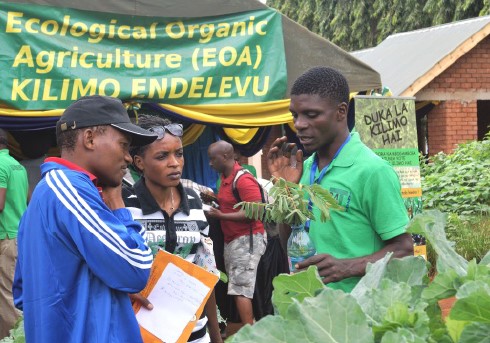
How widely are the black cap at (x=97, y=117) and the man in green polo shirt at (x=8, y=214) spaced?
429cm

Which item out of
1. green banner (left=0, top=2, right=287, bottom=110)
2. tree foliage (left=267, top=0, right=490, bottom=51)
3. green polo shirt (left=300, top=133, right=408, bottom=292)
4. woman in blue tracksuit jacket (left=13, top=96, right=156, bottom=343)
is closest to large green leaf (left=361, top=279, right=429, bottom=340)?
woman in blue tracksuit jacket (left=13, top=96, right=156, bottom=343)

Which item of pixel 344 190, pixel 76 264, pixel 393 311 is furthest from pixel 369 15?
pixel 393 311

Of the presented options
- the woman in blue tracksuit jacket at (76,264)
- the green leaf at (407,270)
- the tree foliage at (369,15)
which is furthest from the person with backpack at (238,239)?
the tree foliage at (369,15)

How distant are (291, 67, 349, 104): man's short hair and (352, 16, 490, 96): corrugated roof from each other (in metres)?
12.3

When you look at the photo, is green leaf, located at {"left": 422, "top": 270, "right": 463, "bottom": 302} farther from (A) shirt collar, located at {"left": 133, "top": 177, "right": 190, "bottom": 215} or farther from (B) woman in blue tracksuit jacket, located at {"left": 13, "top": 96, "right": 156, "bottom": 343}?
(A) shirt collar, located at {"left": 133, "top": 177, "right": 190, "bottom": 215}

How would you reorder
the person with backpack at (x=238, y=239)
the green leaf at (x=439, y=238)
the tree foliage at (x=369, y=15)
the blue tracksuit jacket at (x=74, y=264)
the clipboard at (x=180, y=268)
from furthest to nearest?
the tree foliage at (x=369, y=15) < the person with backpack at (x=238, y=239) < the clipboard at (x=180, y=268) < the blue tracksuit jacket at (x=74, y=264) < the green leaf at (x=439, y=238)

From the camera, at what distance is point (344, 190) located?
2986 mm

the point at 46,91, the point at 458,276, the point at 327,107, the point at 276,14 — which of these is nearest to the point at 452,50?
the point at 276,14

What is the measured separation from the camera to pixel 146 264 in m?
2.75

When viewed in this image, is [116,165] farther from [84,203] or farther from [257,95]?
[257,95]

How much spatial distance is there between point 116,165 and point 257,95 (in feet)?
16.0

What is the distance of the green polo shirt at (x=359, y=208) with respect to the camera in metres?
2.92

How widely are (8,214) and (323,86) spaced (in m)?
4.81

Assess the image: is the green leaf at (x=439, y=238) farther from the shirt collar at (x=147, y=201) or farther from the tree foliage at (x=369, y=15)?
the tree foliage at (x=369, y=15)
